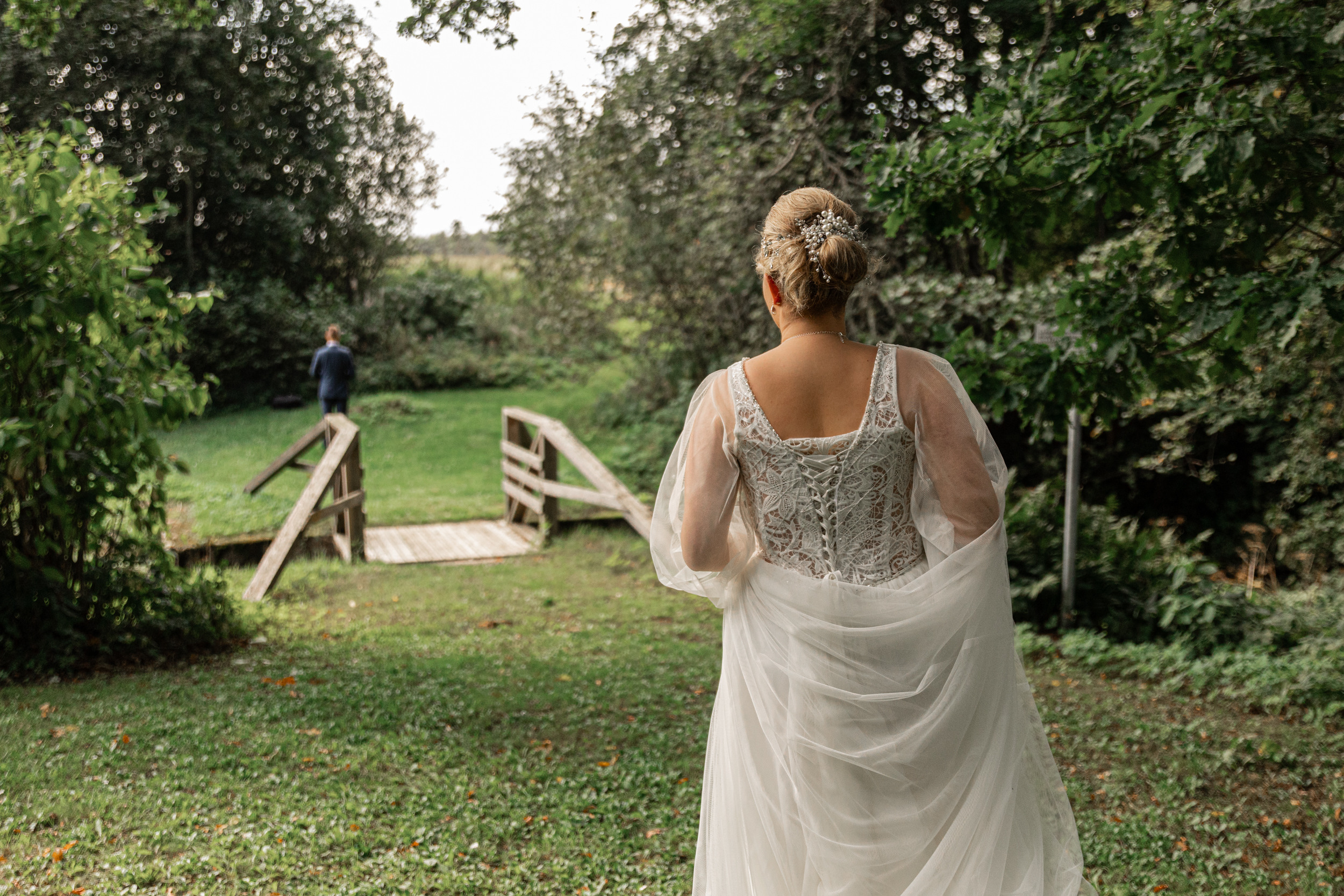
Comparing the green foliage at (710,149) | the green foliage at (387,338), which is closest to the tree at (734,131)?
the green foliage at (710,149)

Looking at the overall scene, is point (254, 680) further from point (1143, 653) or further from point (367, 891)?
point (1143, 653)

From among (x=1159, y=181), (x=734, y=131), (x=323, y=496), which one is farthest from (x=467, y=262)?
(x=1159, y=181)

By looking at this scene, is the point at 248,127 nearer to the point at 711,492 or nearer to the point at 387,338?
the point at 387,338

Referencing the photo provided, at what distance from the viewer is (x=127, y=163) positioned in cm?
1842

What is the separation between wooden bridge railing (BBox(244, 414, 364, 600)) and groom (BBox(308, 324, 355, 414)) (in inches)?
72.4

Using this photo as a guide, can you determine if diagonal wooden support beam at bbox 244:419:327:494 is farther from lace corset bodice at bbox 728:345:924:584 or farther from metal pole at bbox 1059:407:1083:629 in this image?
lace corset bodice at bbox 728:345:924:584

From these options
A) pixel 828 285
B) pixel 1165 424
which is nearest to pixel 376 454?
Answer: pixel 1165 424

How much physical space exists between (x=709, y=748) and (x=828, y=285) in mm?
1230

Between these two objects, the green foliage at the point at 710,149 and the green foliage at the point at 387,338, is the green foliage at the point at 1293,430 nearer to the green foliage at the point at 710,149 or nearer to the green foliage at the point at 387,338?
the green foliage at the point at 710,149

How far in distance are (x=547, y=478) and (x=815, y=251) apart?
7.41 meters

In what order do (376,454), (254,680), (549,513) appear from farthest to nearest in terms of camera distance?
(376,454)
(549,513)
(254,680)

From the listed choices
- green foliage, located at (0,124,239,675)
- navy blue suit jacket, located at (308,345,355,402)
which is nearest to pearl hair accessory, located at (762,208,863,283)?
green foliage, located at (0,124,239,675)

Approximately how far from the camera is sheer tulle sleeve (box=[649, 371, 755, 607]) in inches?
89.1

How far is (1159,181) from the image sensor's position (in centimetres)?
364
